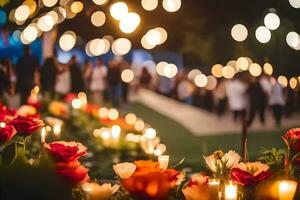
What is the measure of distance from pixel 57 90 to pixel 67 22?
424cm

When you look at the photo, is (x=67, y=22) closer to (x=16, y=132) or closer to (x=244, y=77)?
(x=244, y=77)

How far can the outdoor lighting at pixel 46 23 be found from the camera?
2089 cm

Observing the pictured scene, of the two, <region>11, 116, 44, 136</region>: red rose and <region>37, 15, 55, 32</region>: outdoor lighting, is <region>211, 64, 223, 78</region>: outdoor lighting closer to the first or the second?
<region>37, 15, 55, 32</region>: outdoor lighting

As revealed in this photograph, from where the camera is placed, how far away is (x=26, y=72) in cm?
1407

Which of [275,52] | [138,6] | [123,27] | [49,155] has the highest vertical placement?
[138,6]

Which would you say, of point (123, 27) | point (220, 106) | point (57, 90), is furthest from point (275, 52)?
point (220, 106)

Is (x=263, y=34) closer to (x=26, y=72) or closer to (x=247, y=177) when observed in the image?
(x=26, y=72)

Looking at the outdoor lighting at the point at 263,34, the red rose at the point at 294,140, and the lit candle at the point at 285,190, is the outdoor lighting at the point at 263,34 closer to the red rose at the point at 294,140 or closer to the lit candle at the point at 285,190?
the red rose at the point at 294,140

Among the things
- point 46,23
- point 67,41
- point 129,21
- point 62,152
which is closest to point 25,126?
point 62,152

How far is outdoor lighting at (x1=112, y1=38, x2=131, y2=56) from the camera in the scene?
3532 cm

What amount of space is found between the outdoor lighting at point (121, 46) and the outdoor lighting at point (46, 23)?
43.5ft

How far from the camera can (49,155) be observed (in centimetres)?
372

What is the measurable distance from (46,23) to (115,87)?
4363 millimetres

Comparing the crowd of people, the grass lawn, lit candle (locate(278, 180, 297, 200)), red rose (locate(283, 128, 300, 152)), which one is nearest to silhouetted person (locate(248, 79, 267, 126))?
the crowd of people
